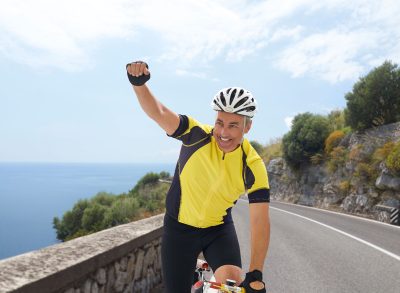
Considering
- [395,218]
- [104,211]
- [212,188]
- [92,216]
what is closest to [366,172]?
[395,218]

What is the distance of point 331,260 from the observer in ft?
25.4

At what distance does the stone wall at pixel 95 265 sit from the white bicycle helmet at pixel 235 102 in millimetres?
1728

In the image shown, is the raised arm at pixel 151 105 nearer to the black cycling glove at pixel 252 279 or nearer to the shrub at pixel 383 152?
the black cycling glove at pixel 252 279

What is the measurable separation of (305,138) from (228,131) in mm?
30745

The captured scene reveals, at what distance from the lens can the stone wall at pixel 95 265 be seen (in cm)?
269

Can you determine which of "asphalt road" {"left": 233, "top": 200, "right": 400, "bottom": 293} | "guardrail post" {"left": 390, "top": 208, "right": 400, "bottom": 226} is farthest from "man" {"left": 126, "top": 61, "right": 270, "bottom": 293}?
"guardrail post" {"left": 390, "top": 208, "right": 400, "bottom": 226}

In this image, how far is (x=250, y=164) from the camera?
10.5 ft

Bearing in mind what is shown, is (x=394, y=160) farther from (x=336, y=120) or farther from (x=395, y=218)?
(x=336, y=120)

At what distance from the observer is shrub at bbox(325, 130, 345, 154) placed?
97.0 ft

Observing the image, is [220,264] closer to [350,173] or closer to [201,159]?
[201,159]

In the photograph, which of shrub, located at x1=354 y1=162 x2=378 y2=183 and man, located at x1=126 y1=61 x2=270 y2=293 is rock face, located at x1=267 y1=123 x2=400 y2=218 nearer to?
shrub, located at x1=354 y1=162 x2=378 y2=183

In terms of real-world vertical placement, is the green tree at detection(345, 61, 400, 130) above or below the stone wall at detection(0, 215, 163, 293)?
above

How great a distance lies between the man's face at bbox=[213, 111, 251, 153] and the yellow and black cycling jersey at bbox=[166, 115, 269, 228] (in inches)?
4.5

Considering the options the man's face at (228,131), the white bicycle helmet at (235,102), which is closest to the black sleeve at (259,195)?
the man's face at (228,131)
